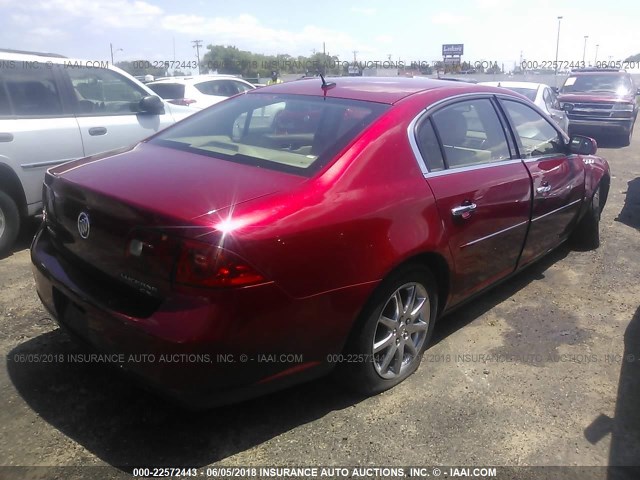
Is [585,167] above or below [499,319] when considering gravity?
above

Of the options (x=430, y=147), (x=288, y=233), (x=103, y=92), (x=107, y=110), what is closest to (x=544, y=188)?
(x=430, y=147)

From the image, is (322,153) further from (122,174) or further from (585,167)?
(585,167)

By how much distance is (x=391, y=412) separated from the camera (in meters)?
2.86

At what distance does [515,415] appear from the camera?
113 inches

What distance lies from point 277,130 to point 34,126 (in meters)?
2.86

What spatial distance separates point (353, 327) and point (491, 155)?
65.2 inches

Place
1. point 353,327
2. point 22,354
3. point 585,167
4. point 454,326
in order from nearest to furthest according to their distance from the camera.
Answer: point 353,327 < point 22,354 < point 454,326 < point 585,167

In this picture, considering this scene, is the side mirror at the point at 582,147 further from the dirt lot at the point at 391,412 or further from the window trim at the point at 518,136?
the dirt lot at the point at 391,412

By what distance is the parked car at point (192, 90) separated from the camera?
33.2 ft

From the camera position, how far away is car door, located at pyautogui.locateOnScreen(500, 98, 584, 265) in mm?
3934

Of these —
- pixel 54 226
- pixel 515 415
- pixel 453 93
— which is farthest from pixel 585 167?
pixel 54 226

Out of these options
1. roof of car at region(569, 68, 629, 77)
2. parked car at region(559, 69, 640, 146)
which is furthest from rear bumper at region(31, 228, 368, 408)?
roof of car at region(569, 68, 629, 77)

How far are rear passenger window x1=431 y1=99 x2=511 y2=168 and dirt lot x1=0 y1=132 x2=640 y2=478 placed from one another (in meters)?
1.16

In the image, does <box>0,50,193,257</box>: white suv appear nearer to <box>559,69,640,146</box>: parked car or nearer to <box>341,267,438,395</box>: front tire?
<box>341,267,438,395</box>: front tire
